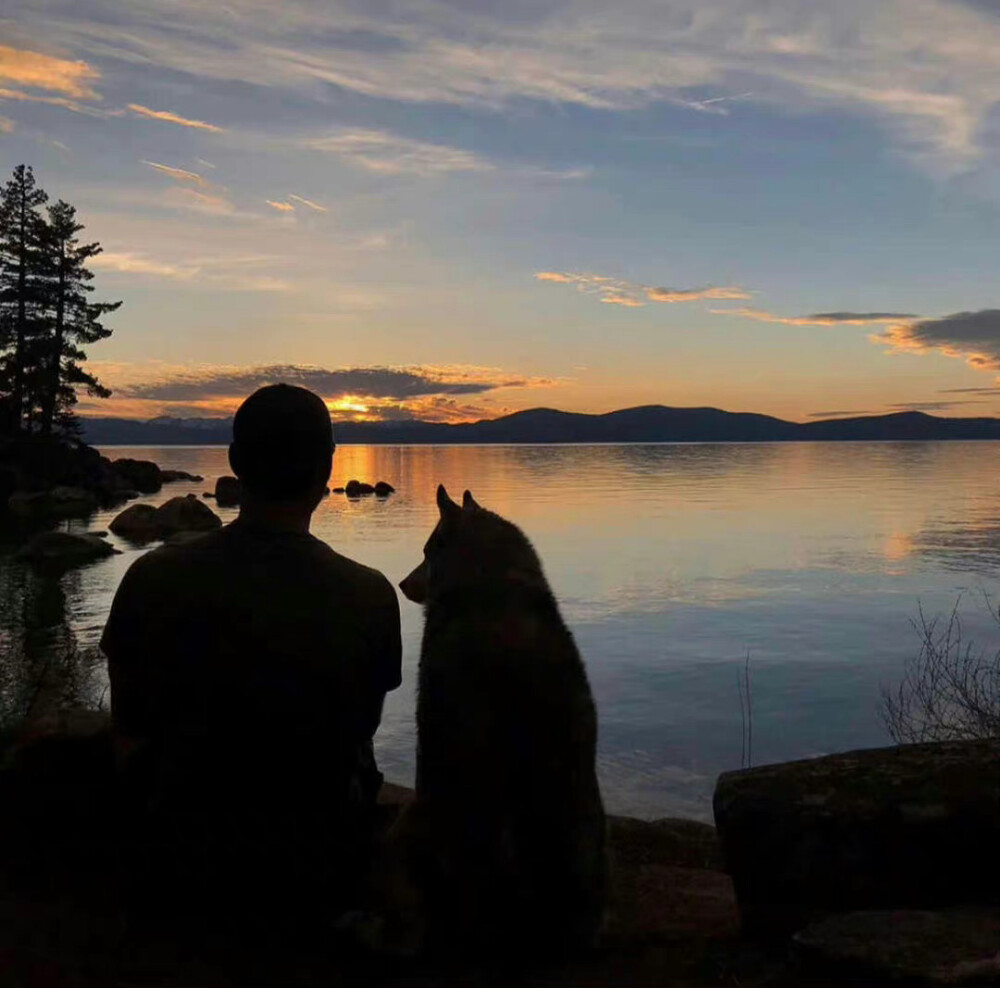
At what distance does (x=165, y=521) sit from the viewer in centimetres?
3853

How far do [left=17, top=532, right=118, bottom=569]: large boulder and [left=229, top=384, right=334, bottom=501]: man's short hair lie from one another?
28711mm

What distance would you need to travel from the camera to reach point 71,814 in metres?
4.63

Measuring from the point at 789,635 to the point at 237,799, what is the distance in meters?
19.1

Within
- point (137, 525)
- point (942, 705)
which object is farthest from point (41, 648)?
point (137, 525)

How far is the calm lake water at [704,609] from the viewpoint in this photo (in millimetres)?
13727

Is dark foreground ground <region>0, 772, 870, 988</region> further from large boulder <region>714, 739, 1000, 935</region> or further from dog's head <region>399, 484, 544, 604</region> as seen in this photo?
dog's head <region>399, 484, 544, 604</region>

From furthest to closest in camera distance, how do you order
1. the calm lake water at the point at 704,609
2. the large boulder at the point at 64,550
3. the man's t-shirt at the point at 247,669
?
the large boulder at the point at 64,550
the calm lake water at the point at 704,609
the man's t-shirt at the point at 247,669

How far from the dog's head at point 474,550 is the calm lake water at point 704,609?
7595 millimetres

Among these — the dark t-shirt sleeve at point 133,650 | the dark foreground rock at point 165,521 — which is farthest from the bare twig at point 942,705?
the dark foreground rock at point 165,521

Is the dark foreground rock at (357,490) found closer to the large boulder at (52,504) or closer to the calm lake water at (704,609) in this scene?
the calm lake water at (704,609)

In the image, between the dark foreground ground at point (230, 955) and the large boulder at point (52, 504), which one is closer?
the dark foreground ground at point (230, 955)

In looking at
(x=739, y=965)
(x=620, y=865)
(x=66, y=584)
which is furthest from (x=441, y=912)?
(x=66, y=584)

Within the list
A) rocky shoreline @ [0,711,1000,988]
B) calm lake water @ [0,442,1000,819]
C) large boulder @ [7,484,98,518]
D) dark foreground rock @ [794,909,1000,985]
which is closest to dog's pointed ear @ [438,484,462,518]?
rocky shoreline @ [0,711,1000,988]

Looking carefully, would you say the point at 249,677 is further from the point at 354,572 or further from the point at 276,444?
the point at 276,444
